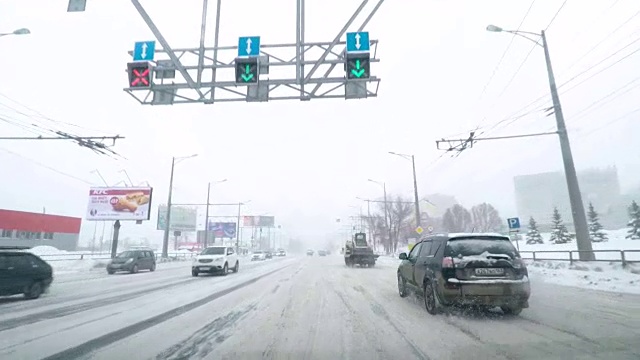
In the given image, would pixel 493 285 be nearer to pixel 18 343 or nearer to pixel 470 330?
pixel 470 330

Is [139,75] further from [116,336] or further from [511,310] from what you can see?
[511,310]

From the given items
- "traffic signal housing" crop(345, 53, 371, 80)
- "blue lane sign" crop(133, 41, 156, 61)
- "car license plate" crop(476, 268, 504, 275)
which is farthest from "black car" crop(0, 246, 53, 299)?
"car license plate" crop(476, 268, 504, 275)

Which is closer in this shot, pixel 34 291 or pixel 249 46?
pixel 249 46

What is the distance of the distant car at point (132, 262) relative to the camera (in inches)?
977

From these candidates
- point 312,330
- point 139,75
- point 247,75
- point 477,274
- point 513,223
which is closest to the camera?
point 312,330

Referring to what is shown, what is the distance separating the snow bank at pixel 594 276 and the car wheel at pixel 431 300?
7.50 metres

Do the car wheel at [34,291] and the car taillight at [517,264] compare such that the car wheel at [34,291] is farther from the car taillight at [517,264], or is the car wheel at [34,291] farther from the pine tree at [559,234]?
the pine tree at [559,234]

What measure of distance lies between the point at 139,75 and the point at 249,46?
3.51 meters

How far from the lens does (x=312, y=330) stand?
22.2 ft

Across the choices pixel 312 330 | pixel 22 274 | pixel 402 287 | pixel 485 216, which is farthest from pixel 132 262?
pixel 485 216

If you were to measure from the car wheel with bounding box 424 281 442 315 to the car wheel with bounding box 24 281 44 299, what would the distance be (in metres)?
11.9

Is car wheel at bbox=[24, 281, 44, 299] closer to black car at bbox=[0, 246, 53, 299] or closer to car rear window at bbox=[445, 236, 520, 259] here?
black car at bbox=[0, 246, 53, 299]

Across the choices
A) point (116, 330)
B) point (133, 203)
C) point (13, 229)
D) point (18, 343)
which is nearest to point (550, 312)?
point (116, 330)

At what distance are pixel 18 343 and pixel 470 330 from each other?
7296mm
